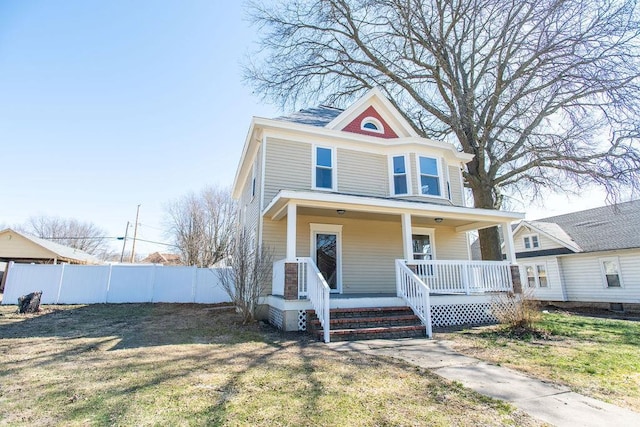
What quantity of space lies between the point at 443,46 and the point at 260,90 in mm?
9269

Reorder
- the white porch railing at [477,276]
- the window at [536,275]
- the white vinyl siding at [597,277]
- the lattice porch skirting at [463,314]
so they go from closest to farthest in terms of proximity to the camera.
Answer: the lattice porch skirting at [463,314], the white porch railing at [477,276], the white vinyl siding at [597,277], the window at [536,275]

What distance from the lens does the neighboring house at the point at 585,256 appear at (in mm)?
16016

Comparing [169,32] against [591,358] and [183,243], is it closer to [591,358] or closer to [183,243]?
[591,358]

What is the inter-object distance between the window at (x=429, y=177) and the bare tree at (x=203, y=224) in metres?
18.5

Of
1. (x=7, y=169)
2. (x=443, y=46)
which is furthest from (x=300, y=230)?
(x=7, y=169)

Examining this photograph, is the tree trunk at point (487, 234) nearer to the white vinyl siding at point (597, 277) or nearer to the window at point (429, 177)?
the window at point (429, 177)

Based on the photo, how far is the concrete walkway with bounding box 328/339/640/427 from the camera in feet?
10.5

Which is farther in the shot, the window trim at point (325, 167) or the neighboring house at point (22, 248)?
the neighboring house at point (22, 248)

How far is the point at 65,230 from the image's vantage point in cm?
4406

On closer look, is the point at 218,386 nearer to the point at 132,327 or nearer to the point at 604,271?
the point at 132,327

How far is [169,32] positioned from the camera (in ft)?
34.4

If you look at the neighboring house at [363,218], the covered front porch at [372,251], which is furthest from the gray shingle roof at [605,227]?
the neighboring house at [363,218]

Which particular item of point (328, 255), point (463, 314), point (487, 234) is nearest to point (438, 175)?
point (487, 234)

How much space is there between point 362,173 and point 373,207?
9.15 ft
